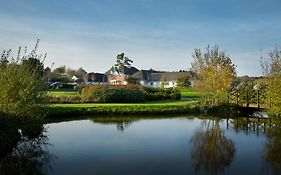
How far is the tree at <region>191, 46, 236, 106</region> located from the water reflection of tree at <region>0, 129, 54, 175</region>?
1760cm

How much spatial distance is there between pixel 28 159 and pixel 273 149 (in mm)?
9412

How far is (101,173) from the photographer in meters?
9.99

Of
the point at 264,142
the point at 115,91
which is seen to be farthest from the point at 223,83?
the point at 264,142

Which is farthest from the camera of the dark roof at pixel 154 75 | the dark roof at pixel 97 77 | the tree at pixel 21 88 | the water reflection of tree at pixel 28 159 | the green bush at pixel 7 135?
the dark roof at pixel 97 77

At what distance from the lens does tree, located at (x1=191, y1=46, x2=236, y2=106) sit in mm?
29111

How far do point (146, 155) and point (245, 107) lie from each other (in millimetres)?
17107

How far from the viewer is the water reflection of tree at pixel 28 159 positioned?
10289mm

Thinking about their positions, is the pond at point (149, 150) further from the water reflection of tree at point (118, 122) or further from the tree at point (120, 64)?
the tree at point (120, 64)

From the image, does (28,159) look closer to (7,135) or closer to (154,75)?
(7,135)

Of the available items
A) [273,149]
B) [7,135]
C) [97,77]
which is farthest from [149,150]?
[97,77]

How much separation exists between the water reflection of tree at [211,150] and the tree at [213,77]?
10.1 metres

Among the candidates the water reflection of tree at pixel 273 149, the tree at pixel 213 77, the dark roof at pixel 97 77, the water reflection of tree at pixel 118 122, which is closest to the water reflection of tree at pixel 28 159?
the water reflection of tree at pixel 118 122

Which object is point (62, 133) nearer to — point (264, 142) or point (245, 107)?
point (264, 142)

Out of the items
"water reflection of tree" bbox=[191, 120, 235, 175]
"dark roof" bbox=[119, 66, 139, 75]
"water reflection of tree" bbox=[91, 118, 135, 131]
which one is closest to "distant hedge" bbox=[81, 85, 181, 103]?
"water reflection of tree" bbox=[91, 118, 135, 131]
